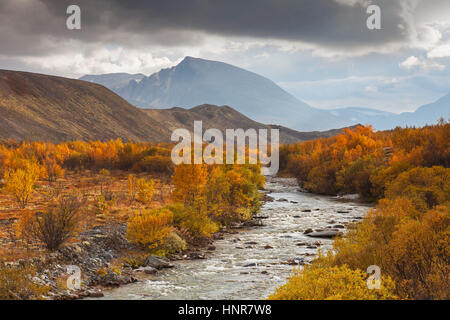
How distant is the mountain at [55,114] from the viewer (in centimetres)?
13512

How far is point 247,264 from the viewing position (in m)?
20.9

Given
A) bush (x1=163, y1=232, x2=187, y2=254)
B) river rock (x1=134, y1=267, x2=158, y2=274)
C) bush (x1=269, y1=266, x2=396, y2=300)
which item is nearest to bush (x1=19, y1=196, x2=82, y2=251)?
river rock (x1=134, y1=267, x2=158, y2=274)

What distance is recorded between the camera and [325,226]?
31.3 m

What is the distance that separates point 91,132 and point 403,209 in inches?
6133

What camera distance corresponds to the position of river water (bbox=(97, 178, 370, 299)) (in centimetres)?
1636

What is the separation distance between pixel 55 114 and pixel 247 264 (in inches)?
6343

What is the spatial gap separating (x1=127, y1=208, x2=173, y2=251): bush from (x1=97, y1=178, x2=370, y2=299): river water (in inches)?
82.6

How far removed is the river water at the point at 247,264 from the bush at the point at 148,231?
210cm

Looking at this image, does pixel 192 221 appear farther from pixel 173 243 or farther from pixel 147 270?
pixel 147 270

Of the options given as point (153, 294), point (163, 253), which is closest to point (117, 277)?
point (153, 294)

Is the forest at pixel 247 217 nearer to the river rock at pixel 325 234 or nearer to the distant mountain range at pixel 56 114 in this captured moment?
the river rock at pixel 325 234

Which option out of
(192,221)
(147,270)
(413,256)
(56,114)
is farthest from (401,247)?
(56,114)

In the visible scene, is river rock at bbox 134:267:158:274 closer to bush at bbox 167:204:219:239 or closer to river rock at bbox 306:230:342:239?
bush at bbox 167:204:219:239
